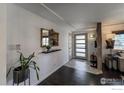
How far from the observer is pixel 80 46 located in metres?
7.21

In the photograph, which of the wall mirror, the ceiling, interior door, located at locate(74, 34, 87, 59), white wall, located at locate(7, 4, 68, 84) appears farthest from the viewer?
interior door, located at locate(74, 34, 87, 59)

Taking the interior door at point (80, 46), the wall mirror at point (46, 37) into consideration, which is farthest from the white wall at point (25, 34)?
the interior door at point (80, 46)

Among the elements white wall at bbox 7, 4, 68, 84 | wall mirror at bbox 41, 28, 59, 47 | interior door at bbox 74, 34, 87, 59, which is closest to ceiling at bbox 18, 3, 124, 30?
white wall at bbox 7, 4, 68, 84

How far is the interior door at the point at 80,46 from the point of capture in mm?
7004

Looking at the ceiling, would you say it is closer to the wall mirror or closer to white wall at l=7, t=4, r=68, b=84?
white wall at l=7, t=4, r=68, b=84

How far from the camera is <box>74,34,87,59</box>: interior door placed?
23.0 feet

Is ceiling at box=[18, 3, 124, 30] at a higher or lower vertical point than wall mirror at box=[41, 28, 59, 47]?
higher

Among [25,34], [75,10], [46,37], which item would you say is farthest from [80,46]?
[25,34]

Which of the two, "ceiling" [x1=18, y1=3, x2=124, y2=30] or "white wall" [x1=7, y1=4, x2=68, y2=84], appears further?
"ceiling" [x1=18, y1=3, x2=124, y2=30]

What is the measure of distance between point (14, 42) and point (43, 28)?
1280 millimetres
